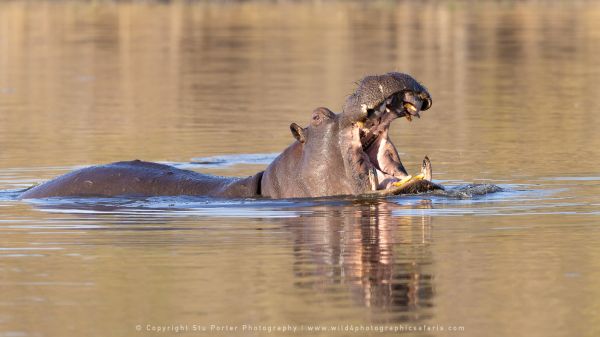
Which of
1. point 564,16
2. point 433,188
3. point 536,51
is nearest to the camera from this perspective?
point 433,188

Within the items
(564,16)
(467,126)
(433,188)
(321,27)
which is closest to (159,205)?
(433,188)

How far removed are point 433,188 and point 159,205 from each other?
219 centimetres

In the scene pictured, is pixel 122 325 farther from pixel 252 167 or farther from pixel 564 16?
pixel 564 16

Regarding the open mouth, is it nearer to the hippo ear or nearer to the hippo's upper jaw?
the hippo's upper jaw

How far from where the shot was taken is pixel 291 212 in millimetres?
11102

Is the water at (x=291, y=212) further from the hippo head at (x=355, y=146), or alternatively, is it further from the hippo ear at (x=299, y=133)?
the hippo ear at (x=299, y=133)

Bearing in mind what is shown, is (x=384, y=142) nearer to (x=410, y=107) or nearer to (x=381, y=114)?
(x=381, y=114)

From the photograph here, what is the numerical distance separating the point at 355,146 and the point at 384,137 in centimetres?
27

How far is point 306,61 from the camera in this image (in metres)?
31.8

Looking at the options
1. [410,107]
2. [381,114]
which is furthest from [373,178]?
[410,107]

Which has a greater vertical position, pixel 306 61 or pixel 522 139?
pixel 306 61

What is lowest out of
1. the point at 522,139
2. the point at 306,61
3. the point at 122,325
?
the point at 122,325

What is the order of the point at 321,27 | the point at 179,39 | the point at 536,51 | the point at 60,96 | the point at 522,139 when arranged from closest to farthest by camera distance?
the point at 522,139 → the point at 60,96 → the point at 536,51 → the point at 179,39 → the point at 321,27

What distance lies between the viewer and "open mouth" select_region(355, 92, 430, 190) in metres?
10.9
